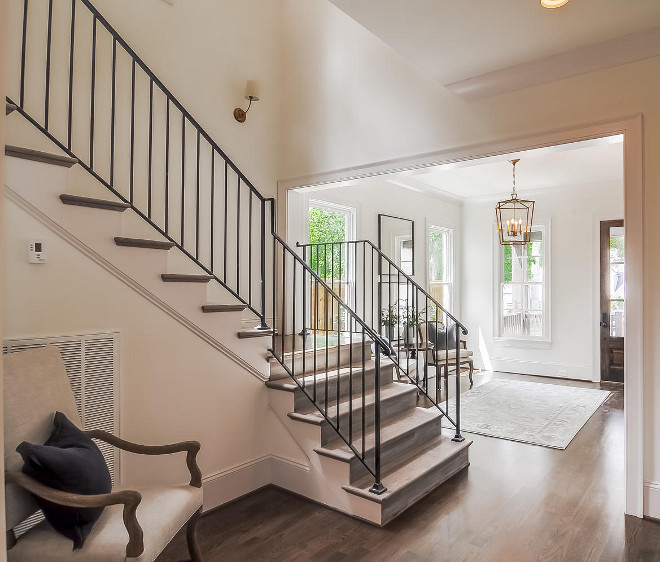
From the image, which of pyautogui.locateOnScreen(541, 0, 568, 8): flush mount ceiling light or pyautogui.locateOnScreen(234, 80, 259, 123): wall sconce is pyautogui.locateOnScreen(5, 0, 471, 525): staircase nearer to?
pyautogui.locateOnScreen(234, 80, 259, 123): wall sconce

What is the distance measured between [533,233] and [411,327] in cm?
293

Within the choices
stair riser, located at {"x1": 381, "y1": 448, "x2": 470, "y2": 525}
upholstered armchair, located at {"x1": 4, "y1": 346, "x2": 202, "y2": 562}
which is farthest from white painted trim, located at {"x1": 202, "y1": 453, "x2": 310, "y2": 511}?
upholstered armchair, located at {"x1": 4, "y1": 346, "x2": 202, "y2": 562}

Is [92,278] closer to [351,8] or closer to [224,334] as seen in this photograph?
[224,334]

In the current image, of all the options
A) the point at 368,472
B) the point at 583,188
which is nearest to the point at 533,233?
the point at 583,188

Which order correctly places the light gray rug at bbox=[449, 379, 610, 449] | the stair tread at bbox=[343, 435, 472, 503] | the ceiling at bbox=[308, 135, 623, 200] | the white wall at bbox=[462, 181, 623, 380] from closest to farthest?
the stair tread at bbox=[343, 435, 472, 503] < the light gray rug at bbox=[449, 379, 610, 449] < the ceiling at bbox=[308, 135, 623, 200] < the white wall at bbox=[462, 181, 623, 380]

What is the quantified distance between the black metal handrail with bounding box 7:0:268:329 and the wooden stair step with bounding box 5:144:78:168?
452 mm

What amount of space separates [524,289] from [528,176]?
77.8 inches

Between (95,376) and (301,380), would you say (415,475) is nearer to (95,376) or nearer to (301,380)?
(301,380)

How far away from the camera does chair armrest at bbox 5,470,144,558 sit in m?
1.75

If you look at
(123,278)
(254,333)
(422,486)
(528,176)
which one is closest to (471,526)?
(422,486)

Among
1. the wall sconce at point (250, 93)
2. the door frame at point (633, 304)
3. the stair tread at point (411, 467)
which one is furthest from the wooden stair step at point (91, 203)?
the door frame at point (633, 304)

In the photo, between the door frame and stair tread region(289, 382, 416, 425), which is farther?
stair tread region(289, 382, 416, 425)

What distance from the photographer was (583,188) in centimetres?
717

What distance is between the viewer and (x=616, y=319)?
6.92 meters
